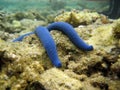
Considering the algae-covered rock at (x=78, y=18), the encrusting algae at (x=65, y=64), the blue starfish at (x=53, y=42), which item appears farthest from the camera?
the algae-covered rock at (x=78, y=18)

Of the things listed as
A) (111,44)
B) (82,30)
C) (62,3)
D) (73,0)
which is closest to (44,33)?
(82,30)

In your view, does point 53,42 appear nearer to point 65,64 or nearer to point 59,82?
point 65,64

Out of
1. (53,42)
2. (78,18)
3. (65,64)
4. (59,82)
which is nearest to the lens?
(59,82)

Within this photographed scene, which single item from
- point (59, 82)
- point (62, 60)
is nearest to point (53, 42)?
point (62, 60)

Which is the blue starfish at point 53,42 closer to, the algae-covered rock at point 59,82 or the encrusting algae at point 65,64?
the encrusting algae at point 65,64

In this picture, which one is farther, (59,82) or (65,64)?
(65,64)

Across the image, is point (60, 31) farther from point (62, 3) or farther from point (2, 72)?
point (62, 3)

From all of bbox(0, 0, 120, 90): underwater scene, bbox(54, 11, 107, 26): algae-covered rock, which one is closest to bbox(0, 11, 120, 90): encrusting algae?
bbox(0, 0, 120, 90): underwater scene

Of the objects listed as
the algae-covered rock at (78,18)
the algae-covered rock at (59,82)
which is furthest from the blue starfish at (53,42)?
the algae-covered rock at (78,18)
